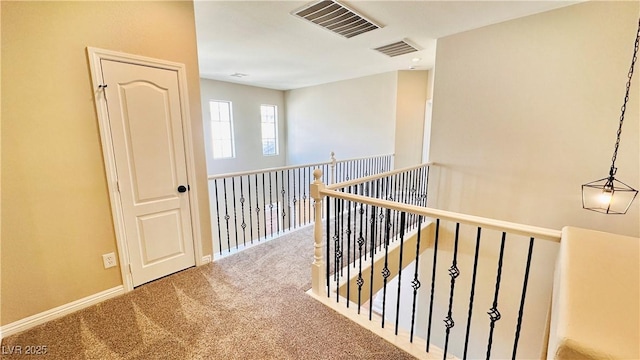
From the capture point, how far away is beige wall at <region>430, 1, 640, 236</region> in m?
2.56

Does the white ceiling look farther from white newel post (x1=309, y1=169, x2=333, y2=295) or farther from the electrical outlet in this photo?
the electrical outlet

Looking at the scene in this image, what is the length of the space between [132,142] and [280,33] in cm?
221

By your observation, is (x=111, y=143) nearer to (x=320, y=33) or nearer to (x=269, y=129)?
(x=320, y=33)

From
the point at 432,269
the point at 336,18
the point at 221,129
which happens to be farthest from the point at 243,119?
the point at 432,269

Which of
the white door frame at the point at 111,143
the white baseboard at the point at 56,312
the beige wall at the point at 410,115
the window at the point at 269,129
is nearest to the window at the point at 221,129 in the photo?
the window at the point at 269,129

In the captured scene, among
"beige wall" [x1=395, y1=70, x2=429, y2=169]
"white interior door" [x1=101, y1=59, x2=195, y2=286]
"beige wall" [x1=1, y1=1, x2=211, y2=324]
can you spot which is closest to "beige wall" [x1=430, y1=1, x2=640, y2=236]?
"beige wall" [x1=395, y1=70, x2=429, y2=169]

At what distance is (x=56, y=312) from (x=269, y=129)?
6295 mm

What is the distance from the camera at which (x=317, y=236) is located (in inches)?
89.0

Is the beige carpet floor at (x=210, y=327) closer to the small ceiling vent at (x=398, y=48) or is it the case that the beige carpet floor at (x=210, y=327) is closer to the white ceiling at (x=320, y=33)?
the white ceiling at (x=320, y=33)

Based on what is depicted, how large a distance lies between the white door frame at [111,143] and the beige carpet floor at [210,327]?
1.21ft

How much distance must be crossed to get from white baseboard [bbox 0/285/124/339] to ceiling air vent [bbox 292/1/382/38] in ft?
10.7

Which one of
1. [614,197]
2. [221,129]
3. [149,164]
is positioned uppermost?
[221,129]

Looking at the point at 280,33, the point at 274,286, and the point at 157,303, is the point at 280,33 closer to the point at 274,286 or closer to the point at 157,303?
the point at 274,286

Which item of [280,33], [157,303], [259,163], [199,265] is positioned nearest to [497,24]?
[280,33]
